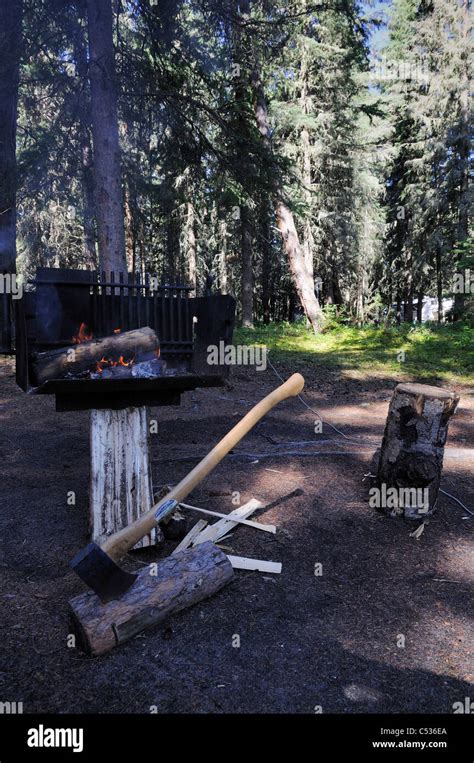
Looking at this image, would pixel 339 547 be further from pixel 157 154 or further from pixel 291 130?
pixel 291 130

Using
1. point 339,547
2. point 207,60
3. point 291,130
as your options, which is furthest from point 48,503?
point 291,130

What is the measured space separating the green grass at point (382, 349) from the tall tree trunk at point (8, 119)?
7.22m

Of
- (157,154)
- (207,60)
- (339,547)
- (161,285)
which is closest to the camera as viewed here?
(339,547)

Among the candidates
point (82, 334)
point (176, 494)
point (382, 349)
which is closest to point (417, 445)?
point (176, 494)

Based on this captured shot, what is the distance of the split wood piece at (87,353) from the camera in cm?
390

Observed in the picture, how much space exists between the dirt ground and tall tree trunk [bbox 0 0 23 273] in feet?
24.5

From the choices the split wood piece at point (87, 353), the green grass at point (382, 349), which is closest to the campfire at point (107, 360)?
the split wood piece at point (87, 353)

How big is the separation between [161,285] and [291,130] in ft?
61.9

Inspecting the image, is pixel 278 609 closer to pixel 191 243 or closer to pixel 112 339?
pixel 112 339

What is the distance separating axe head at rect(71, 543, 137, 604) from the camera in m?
2.67

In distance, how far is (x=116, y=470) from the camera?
12.6ft

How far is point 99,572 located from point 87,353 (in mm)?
1935

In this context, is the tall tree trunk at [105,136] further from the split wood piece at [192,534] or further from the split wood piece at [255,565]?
the split wood piece at [255,565]

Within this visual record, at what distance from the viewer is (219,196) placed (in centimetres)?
1277
